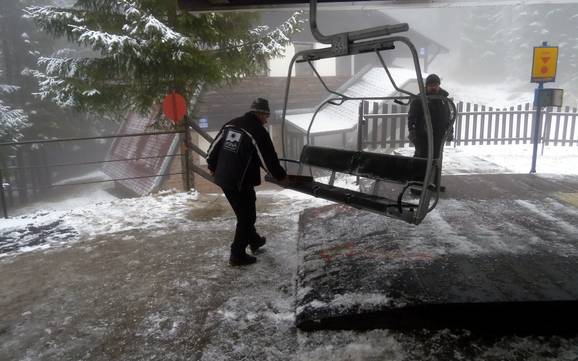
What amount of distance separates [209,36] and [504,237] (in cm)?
605

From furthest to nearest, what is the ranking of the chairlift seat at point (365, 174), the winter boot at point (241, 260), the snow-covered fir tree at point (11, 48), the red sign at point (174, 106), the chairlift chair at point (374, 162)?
the snow-covered fir tree at point (11, 48) → the red sign at point (174, 106) → the winter boot at point (241, 260) → the chairlift seat at point (365, 174) → the chairlift chair at point (374, 162)

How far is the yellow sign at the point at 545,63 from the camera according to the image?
26.2 ft

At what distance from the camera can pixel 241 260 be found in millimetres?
4664

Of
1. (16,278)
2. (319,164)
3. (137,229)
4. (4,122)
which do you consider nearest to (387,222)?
(319,164)

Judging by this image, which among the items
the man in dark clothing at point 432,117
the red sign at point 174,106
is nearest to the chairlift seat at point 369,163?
the man in dark clothing at point 432,117

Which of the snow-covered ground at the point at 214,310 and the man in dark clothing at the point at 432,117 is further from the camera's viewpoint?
the man in dark clothing at the point at 432,117

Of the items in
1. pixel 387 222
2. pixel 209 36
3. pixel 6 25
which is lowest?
pixel 387 222

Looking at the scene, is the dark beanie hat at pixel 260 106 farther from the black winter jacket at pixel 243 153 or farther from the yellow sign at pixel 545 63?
the yellow sign at pixel 545 63

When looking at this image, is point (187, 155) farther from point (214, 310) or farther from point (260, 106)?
point (214, 310)

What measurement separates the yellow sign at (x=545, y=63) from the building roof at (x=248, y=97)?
11.0 metres

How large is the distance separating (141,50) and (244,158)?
429 cm

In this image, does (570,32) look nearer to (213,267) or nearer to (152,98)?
(152,98)

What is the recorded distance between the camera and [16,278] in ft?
15.5

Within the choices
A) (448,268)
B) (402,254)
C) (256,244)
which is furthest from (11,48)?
(448,268)
